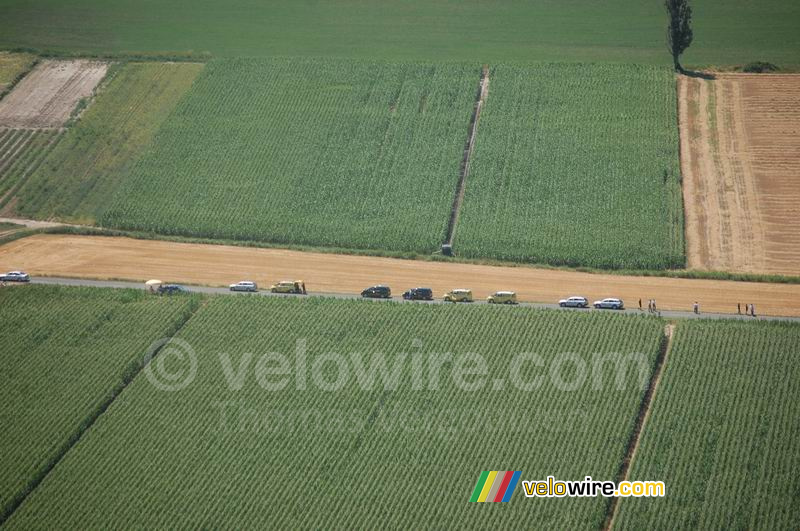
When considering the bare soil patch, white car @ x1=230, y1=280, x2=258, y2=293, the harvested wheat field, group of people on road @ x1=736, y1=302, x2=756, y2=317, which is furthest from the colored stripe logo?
the bare soil patch

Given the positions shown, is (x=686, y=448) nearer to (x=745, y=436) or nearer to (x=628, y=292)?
(x=745, y=436)

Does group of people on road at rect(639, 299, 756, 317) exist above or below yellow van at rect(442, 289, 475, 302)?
below

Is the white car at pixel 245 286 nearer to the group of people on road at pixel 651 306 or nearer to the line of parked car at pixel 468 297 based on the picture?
the line of parked car at pixel 468 297

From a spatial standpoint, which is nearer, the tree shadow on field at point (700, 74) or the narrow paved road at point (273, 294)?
the narrow paved road at point (273, 294)

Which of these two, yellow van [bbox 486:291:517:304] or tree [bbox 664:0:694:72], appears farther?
tree [bbox 664:0:694:72]

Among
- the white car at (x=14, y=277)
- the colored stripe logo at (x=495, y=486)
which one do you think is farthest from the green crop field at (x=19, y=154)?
the colored stripe logo at (x=495, y=486)

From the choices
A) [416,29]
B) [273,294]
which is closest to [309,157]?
[273,294]

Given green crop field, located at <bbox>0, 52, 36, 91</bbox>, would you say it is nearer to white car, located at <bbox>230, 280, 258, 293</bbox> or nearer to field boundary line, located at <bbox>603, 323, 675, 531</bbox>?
white car, located at <bbox>230, 280, 258, 293</bbox>
